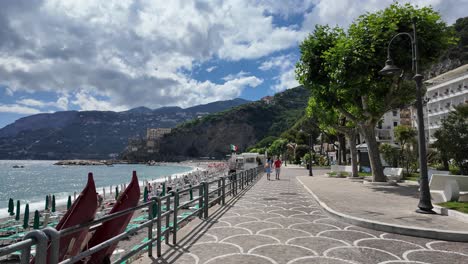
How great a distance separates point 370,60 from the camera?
14.8 meters

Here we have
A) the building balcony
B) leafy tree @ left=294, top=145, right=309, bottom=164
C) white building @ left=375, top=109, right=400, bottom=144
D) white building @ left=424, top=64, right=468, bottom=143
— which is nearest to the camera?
the building balcony

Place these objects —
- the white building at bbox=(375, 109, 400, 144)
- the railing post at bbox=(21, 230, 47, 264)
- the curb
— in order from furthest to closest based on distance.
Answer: the white building at bbox=(375, 109, 400, 144)
the curb
the railing post at bbox=(21, 230, 47, 264)

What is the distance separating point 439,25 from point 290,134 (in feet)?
285

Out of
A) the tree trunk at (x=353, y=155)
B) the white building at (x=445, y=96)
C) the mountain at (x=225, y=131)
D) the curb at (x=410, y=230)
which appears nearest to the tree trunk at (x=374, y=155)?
the tree trunk at (x=353, y=155)

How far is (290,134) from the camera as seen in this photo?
101500 millimetres

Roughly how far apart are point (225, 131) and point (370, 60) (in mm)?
161983

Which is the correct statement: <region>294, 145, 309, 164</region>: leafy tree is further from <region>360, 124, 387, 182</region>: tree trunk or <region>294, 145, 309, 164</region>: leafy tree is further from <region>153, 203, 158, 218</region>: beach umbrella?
<region>153, 203, 158, 218</region>: beach umbrella

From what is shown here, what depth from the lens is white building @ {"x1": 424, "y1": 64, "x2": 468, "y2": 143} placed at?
52312 mm

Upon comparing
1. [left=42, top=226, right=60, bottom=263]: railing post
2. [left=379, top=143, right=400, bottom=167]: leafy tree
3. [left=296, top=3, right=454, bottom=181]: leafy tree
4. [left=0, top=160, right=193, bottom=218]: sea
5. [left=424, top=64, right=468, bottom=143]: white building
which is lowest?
[left=0, top=160, right=193, bottom=218]: sea

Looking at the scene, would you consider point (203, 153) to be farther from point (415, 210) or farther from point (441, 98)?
point (415, 210)

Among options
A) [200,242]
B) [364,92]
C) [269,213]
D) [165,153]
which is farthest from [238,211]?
[165,153]

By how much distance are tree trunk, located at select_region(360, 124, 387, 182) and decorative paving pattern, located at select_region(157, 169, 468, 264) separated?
1068cm

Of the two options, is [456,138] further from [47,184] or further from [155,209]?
[47,184]

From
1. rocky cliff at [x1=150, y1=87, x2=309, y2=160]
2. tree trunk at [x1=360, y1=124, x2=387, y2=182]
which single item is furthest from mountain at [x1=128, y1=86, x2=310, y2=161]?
tree trunk at [x1=360, y1=124, x2=387, y2=182]
